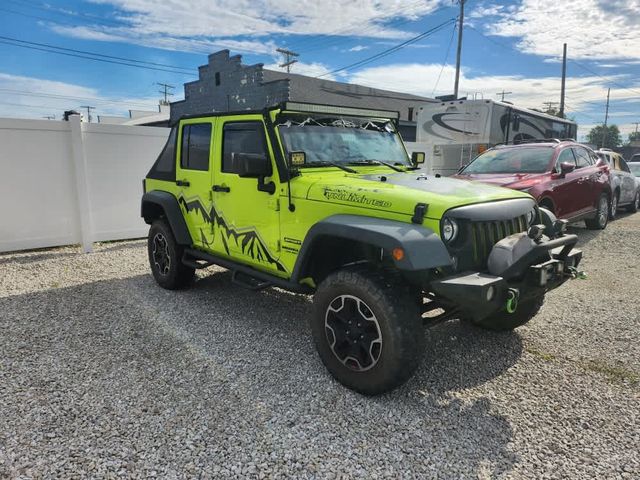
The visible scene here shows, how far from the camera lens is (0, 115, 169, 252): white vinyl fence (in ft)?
23.3

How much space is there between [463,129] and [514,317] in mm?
10203

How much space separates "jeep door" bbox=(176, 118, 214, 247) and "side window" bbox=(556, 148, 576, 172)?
599 cm

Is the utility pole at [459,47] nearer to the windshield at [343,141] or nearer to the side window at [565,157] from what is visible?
the side window at [565,157]

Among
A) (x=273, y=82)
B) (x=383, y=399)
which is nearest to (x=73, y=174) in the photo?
(x=383, y=399)

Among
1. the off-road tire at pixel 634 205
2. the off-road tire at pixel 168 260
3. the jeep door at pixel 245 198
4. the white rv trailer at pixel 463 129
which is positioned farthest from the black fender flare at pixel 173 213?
the off-road tire at pixel 634 205

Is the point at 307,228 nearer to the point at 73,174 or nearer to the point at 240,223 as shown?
the point at 240,223

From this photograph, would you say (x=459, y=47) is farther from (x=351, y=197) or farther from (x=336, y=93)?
(x=351, y=197)

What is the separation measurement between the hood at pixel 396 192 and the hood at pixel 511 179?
12.2 feet

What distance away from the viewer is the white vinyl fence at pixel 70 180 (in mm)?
7087

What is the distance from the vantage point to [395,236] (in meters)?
2.77

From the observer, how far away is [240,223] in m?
4.24

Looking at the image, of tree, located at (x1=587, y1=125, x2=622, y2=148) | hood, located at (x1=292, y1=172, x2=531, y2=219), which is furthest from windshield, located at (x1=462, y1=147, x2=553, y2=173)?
tree, located at (x1=587, y1=125, x2=622, y2=148)

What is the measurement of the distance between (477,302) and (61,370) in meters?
3.11

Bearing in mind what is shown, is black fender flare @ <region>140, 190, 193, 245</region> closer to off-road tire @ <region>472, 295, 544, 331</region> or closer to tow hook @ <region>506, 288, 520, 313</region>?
off-road tire @ <region>472, 295, 544, 331</region>
